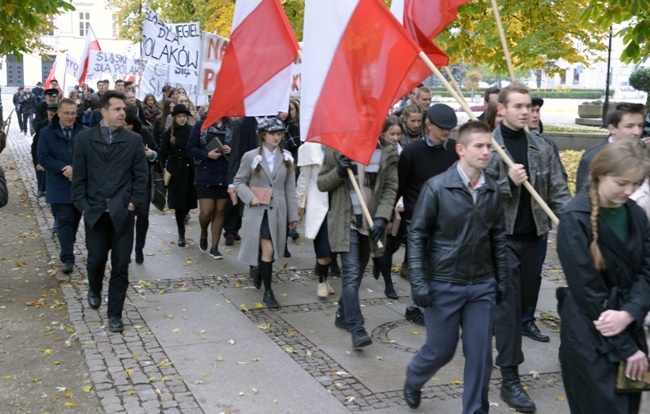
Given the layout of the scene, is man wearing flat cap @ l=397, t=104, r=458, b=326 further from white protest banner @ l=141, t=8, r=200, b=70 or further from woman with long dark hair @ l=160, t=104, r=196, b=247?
white protest banner @ l=141, t=8, r=200, b=70

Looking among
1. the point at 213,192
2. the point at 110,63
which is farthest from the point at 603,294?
the point at 110,63

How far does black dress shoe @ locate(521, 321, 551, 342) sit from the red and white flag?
2198mm

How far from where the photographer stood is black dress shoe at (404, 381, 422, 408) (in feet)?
18.3

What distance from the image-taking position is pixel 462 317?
526 centimetres

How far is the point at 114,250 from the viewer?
756 centimetres

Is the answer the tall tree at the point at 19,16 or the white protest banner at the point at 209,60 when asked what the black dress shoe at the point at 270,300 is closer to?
the white protest banner at the point at 209,60

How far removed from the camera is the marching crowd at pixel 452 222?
394 cm

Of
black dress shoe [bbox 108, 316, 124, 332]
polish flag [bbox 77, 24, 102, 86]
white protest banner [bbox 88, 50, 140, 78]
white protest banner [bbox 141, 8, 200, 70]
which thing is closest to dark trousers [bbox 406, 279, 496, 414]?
black dress shoe [bbox 108, 316, 124, 332]

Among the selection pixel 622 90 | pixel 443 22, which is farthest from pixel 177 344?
pixel 622 90

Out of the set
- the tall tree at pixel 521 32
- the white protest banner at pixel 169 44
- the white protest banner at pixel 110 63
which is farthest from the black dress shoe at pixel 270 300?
the white protest banner at pixel 110 63

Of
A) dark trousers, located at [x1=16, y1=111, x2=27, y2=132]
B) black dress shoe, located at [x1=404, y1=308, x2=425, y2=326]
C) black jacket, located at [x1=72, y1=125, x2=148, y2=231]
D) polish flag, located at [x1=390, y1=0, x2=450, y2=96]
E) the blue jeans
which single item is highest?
polish flag, located at [x1=390, y1=0, x2=450, y2=96]

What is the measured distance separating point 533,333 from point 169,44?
11084mm

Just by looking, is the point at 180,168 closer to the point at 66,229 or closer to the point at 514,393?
the point at 66,229

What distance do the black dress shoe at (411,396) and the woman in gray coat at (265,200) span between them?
9.51 feet
